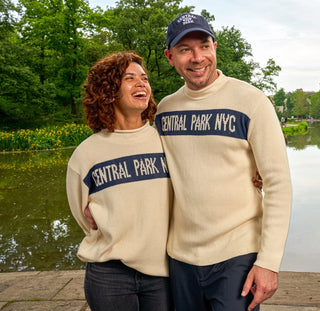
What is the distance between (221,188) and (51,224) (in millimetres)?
4939

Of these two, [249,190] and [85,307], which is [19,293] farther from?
[249,190]

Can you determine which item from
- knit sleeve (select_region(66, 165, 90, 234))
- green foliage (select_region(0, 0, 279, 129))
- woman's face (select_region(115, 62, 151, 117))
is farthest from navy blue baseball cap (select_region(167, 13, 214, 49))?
green foliage (select_region(0, 0, 279, 129))

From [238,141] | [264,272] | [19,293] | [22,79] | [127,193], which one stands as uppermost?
[22,79]

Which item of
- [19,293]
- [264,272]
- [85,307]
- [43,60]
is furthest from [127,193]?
[43,60]

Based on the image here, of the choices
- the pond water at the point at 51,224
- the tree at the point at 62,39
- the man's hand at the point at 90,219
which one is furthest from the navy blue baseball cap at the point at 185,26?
the tree at the point at 62,39

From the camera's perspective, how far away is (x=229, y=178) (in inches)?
62.7

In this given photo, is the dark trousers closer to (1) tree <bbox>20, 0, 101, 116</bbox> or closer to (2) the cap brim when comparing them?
(2) the cap brim

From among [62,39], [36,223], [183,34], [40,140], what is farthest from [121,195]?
[62,39]

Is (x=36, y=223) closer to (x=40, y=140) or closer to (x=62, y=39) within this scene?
(x=40, y=140)

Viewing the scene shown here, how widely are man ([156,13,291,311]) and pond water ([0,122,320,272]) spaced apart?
9.30 feet

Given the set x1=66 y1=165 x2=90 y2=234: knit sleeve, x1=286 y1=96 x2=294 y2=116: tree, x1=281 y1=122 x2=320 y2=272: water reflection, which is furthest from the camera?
x1=286 y1=96 x2=294 y2=116: tree

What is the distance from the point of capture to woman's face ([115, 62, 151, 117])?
1823 millimetres

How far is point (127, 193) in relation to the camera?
1.71m

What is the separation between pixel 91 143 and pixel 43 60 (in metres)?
27.5
